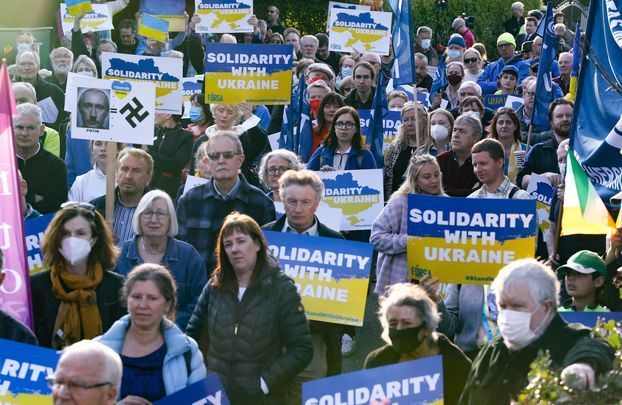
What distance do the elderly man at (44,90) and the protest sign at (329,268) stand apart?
6.66 m

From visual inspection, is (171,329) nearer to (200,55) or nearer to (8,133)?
(8,133)

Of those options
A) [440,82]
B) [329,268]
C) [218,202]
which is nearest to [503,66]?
[440,82]

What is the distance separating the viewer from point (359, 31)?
1612cm

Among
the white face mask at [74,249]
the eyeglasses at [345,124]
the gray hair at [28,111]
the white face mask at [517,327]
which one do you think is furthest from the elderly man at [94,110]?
the white face mask at [517,327]

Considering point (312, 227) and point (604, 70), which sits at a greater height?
point (604, 70)

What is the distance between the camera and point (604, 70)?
27.1 ft

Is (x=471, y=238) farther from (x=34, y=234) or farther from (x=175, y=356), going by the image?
(x=34, y=234)

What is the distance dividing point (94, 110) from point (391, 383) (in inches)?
192

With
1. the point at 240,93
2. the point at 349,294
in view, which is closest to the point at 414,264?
the point at 349,294

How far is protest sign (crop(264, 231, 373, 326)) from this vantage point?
8.19 metres

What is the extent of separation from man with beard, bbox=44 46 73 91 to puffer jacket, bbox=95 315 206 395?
9627 millimetres

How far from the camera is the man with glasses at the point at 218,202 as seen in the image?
29.7 feet

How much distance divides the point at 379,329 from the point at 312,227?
3.08m

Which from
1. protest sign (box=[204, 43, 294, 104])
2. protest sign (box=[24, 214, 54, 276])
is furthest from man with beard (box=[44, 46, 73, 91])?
protest sign (box=[24, 214, 54, 276])
